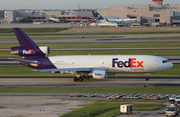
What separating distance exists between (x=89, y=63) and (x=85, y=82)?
4.10 meters

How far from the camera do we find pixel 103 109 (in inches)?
1554

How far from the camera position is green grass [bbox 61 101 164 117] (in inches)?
1454

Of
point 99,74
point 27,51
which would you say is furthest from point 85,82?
point 27,51

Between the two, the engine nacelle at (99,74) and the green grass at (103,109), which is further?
the engine nacelle at (99,74)

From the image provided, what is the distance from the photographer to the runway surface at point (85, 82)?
2286 inches

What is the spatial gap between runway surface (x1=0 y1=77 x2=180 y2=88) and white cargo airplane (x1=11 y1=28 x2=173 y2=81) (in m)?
1.63

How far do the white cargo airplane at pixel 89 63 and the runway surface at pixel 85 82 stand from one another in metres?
1.63

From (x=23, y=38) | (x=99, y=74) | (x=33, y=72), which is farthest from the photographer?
(x=33, y=72)

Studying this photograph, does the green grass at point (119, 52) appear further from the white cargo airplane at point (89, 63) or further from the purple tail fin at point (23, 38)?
the purple tail fin at point (23, 38)

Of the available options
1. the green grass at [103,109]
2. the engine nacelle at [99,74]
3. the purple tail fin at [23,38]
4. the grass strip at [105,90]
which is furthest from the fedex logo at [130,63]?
the green grass at [103,109]

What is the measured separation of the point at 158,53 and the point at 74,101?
55.7 metres

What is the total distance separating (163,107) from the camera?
39938 millimetres

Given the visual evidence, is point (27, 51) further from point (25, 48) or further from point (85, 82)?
point (85, 82)

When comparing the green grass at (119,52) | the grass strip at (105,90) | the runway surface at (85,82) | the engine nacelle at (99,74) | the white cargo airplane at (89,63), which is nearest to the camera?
the grass strip at (105,90)
